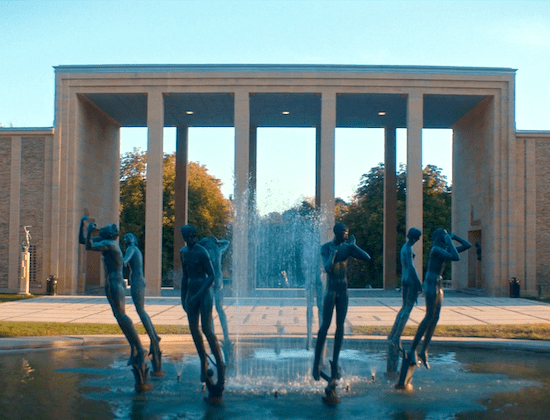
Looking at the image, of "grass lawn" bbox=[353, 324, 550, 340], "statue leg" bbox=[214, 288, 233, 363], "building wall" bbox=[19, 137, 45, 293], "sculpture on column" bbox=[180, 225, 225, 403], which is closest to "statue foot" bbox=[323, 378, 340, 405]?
"sculpture on column" bbox=[180, 225, 225, 403]

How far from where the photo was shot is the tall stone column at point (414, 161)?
93.4 ft

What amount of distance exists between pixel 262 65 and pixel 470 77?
33.4 ft

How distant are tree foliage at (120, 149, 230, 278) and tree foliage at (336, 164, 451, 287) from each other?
15097mm

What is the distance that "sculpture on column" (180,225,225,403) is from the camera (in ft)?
26.0

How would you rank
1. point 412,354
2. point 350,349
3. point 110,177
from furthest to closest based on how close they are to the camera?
point 110,177
point 350,349
point 412,354

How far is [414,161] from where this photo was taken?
28875mm

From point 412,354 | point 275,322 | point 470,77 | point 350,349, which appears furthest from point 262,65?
point 412,354

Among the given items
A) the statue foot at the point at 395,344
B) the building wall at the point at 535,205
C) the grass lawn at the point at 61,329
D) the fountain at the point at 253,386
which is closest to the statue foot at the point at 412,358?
the fountain at the point at 253,386

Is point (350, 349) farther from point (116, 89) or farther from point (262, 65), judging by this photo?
point (116, 89)

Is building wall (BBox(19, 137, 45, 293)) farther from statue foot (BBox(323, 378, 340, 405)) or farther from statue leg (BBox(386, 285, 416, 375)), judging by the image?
statue foot (BBox(323, 378, 340, 405))

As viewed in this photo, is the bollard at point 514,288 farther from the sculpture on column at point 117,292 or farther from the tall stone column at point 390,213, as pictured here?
the sculpture on column at point 117,292

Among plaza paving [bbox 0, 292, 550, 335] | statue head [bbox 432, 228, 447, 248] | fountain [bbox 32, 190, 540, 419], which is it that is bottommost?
plaza paving [bbox 0, 292, 550, 335]

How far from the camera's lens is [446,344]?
42.1ft

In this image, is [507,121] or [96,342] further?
[507,121]
